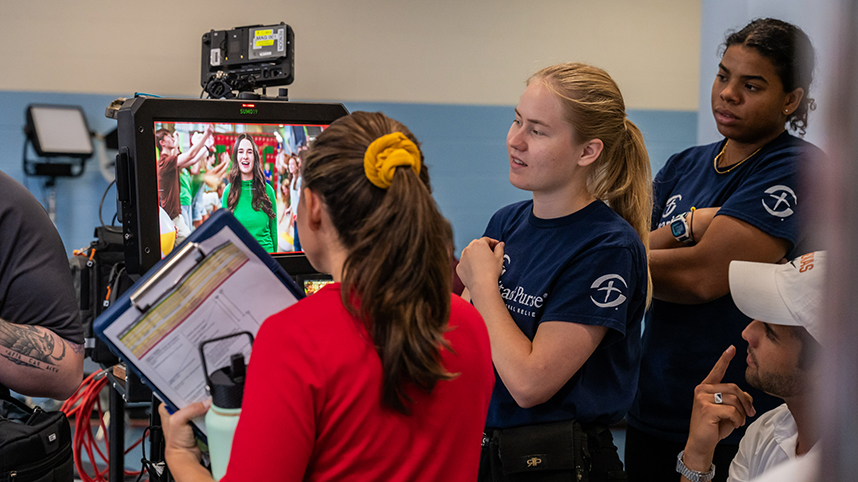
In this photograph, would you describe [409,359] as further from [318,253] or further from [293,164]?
[293,164]

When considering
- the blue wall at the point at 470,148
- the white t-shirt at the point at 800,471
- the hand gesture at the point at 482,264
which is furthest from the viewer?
the blue wall at the point at 470,148

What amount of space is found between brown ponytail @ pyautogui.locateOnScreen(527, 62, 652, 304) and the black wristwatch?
0.18 m

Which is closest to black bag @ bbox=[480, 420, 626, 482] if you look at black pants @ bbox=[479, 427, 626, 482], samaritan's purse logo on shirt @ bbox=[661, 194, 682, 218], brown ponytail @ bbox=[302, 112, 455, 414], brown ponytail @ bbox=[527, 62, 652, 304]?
black pants @ bbox=[479, 427, 626, 482]

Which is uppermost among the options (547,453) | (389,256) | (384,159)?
A: (384,159)

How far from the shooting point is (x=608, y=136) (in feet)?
4.37

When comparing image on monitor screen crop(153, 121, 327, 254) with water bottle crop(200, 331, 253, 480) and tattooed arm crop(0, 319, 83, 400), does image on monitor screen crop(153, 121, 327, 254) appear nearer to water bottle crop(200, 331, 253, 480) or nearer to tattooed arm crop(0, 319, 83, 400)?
tattooed arm crop(0, 319, 83, 400)

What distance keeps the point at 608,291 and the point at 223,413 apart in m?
0.69

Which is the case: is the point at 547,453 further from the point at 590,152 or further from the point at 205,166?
the point at 205,166

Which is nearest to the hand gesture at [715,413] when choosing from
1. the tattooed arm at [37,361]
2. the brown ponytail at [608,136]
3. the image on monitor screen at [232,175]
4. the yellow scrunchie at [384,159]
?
the brown ponytail at [608,136]

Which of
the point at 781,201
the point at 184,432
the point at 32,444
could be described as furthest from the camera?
the point at 781,201

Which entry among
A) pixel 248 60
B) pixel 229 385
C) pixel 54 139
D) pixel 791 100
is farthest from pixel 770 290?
pixel 54 139

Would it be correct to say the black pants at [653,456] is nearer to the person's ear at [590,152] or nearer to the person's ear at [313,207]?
the person's ear at [590,152]

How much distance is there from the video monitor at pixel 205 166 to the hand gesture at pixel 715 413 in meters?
1.02

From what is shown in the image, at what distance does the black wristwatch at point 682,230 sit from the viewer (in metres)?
1.52
